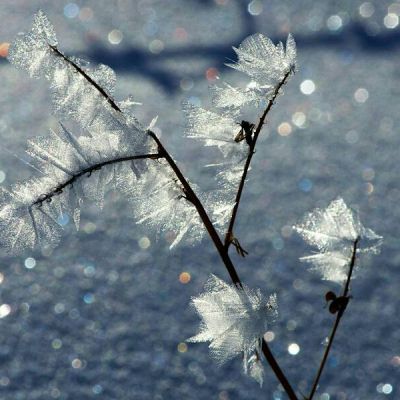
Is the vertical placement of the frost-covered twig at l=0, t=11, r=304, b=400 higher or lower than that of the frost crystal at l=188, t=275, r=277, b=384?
higher

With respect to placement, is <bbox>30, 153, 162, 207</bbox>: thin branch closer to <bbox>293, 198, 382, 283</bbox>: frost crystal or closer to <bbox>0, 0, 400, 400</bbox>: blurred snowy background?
<bbox>293, 198, 382, 283</bbox>: frost crystal

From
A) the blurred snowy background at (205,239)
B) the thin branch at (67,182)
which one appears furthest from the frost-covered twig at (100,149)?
the blurred snowy background at (205,239)

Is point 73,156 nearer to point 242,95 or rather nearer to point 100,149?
point 100,149

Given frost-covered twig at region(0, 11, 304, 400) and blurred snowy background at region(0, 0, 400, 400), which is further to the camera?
blurred snowy background at region(0, 0, 400, 400)

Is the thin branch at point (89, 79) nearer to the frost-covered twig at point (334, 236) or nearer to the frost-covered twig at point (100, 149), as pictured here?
the frost-covered twig at point (100, 149)

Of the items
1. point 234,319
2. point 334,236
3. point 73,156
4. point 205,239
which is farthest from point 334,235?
point 205,239

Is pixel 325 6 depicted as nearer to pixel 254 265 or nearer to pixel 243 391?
pixel 254 265

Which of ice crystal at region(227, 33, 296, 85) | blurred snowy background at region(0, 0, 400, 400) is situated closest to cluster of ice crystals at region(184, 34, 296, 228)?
ice crystal at region(227, 33, 296, 85)
